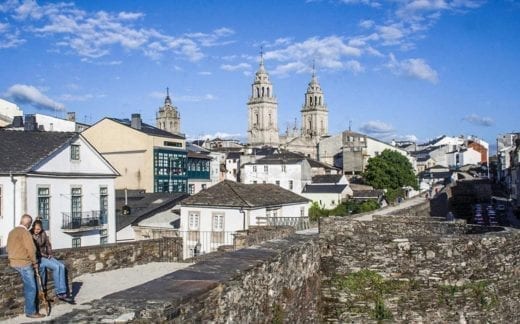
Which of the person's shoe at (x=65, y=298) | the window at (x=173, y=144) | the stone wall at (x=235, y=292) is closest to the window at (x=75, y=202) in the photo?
the person's shoe at (x=65, y=298)

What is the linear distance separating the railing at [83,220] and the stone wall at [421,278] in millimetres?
21823

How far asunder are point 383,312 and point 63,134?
24.6 meters

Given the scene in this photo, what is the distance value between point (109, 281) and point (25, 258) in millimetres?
4527

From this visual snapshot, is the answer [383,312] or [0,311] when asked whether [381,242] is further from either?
[0,311]

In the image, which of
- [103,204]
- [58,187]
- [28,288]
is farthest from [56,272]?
[103,204]

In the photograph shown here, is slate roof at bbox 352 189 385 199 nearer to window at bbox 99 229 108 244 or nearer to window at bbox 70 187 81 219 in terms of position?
window at bbox 99 229 108 244

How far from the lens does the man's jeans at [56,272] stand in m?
8.15

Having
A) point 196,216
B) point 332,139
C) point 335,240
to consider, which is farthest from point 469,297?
point 332,139

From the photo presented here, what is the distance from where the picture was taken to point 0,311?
824 cm

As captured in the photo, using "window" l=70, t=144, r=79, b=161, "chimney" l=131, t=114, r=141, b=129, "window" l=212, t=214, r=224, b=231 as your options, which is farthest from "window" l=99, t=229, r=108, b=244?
"chimney" l=131, t=114, r=141, b=129

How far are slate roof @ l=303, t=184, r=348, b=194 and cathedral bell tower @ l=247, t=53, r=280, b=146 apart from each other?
10301 centimetres

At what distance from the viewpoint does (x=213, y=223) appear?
31828 millimetres

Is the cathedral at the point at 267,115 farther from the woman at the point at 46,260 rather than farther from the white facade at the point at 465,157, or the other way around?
the woman at the point at 46,260

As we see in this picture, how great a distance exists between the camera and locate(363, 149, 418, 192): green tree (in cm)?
7975
